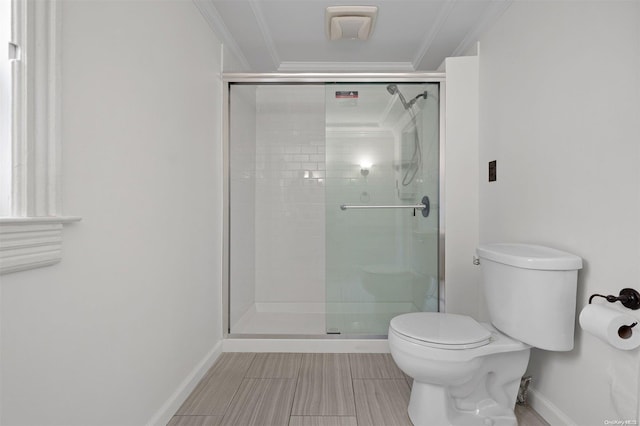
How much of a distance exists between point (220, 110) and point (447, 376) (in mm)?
2058

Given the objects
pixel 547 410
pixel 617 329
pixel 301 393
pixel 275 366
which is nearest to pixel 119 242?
pixel 301 393

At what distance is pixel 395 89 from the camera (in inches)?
90.8

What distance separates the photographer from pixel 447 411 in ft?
4.82

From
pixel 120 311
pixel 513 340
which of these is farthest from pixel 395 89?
Answer: pixel 120 311

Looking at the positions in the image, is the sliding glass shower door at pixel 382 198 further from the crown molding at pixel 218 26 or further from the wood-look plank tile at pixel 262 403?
the crown molding at pixel 218 26

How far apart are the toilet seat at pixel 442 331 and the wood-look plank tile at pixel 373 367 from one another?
56cm

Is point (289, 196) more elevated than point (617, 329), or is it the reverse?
point (289, 196)

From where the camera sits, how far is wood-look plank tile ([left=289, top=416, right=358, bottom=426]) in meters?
1.53

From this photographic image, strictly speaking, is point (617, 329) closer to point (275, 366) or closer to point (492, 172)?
point (492, 172)

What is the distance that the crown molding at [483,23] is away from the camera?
6.24ft

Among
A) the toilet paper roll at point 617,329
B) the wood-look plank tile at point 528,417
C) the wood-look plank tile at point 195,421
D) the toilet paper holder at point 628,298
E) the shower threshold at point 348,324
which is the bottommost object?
the wood-look plank tile at point 195,421

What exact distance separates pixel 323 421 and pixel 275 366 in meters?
0.63

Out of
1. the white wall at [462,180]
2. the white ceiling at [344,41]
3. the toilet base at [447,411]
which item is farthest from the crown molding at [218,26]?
the toilet base at [447,411]

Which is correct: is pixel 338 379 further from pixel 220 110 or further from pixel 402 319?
pixel 220 110
